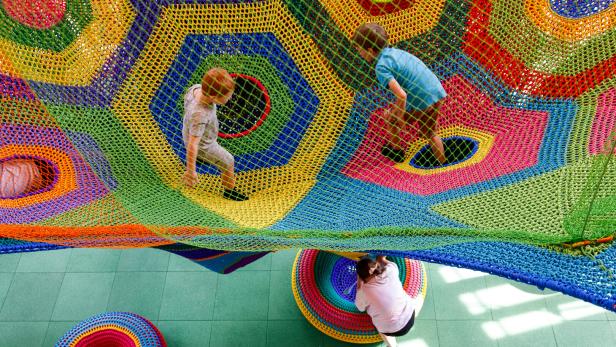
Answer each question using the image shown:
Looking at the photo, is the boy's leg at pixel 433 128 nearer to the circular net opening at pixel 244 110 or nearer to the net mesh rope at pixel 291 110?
the net mesh rope at pixel 291 110

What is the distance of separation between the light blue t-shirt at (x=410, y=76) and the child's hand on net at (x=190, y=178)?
0.75m

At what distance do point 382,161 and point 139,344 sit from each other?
1196mm

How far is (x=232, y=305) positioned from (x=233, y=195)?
0.60m

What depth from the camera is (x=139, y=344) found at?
1.80 meters

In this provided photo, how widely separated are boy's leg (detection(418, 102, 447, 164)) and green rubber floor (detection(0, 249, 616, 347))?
66cm

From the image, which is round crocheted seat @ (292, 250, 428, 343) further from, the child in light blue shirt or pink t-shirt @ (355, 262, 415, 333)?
the child in light blue shirt

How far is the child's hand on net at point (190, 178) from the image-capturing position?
1.67 m

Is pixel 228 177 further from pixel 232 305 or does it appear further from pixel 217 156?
pixel 232 305

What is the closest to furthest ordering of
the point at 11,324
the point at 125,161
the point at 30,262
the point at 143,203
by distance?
the point at 143,203 < the point at 125,161 < the point at 11,324 < the point at 30,262

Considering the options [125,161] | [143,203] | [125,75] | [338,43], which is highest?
[338,43]

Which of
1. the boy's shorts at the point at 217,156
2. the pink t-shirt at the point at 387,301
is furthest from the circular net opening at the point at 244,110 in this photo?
the pink t-shirt at the point at 387,301

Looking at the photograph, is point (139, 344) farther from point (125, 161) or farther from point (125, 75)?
point (125, 75)

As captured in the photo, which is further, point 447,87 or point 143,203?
point 447,87

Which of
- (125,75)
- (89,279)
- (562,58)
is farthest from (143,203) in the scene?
(562,58)
